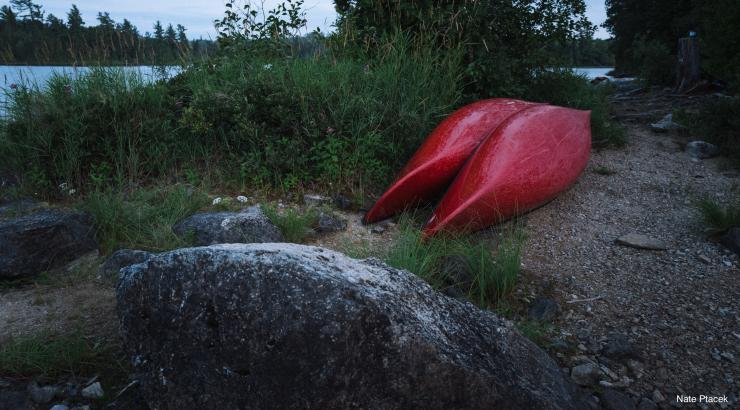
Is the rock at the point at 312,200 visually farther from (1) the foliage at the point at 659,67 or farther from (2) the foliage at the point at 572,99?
(1) the foliage at the point at 659,67

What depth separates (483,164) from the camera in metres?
3.62

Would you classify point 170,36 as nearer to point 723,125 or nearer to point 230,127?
point 230,127

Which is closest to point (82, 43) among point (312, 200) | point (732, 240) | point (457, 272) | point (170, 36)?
point (170, 36)

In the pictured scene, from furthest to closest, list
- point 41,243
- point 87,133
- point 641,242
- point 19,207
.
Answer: point 87,133 < point 19,207 < point 641,242 < point 41,243

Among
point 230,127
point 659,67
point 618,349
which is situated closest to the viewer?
point 618,349

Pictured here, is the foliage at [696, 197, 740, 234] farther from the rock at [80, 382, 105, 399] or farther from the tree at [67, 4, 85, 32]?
the tree at [67, 4, 85, 32]

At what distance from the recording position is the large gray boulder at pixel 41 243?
288 centimetres

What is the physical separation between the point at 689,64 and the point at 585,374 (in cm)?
942

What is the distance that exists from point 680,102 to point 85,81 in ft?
29.1

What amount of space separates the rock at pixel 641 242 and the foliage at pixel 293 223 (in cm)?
219

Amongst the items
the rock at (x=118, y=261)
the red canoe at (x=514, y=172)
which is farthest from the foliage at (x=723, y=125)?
the rock at (x=118, y=261)

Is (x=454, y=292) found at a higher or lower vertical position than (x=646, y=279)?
higher

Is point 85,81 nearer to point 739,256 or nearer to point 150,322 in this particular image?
point 150,322

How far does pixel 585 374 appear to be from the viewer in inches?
85.0
